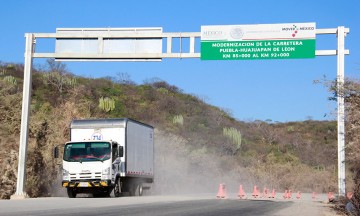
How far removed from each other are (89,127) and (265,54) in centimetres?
865

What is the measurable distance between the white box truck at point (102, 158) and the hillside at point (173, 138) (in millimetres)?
3855

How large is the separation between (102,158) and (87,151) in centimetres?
83

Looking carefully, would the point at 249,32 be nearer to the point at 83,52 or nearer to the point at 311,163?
the point at 83,52

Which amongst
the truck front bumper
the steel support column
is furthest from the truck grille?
the steel support column

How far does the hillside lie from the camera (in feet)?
103

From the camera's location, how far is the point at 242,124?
8750 centimetres

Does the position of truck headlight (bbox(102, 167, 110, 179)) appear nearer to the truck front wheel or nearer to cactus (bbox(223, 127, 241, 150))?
the truck front wheel

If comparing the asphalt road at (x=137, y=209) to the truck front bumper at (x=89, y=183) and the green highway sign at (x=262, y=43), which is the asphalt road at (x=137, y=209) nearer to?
the truck front bumper at (x=89, y=183)

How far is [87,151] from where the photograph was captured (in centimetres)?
2580

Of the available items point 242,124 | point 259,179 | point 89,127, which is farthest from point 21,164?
point 242,124

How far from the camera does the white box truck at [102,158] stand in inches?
1003

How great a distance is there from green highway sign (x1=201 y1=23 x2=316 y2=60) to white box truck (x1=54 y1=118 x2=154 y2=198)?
5.33 m

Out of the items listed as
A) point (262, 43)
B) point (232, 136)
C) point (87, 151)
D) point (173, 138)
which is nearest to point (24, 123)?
point (87, 151)

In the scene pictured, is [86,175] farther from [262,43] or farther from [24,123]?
[262,43]
